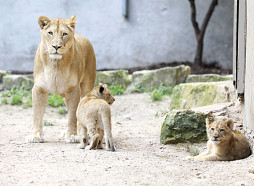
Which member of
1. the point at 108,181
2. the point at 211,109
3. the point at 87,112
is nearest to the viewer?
the point at 108,181

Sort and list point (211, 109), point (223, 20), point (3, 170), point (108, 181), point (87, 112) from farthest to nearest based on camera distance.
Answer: point (223, 20)
point (211, 109)
point (87, 112)
point (3, 170)
point (108, 181)

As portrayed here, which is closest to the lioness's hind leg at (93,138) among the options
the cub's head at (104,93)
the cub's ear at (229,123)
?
the cub's head at (104,93)

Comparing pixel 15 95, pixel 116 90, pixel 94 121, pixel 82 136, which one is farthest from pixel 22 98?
pixel 94 121

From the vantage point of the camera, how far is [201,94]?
791 centimetres

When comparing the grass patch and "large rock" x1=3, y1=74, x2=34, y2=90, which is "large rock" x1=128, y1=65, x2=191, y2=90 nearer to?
the grass patch

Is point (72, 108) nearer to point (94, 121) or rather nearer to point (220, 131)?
point (94, 121)

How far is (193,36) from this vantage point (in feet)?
41.8

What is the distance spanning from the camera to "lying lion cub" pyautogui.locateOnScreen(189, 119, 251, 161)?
185 inches

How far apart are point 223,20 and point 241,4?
7226 millimetres

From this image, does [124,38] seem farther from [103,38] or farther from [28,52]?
[28,52]

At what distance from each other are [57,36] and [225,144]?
2.55 m

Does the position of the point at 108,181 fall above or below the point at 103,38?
below

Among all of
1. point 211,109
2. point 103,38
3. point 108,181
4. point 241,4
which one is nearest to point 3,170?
point 108,181

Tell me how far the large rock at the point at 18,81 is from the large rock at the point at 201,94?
4.05 metres
